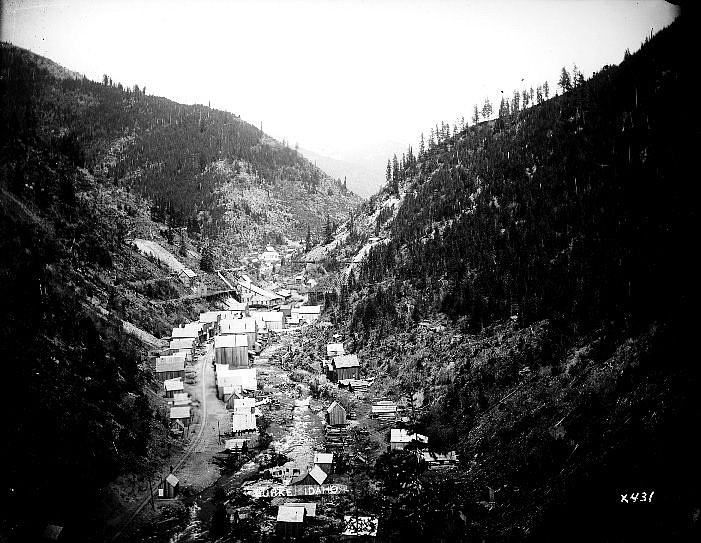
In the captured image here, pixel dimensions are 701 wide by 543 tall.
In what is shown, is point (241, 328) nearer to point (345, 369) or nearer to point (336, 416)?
point (345, 369)

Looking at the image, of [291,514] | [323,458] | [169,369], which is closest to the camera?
[291,514]

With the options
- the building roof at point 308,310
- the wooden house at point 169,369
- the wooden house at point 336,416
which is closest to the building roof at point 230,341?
the wooden house at point 169,369

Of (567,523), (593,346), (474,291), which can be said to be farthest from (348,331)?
(567,523)

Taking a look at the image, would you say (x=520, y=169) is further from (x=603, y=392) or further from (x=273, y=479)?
(x=273, y=479)

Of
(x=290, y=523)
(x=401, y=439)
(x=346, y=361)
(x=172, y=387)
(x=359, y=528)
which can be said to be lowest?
(x=359, y=528)

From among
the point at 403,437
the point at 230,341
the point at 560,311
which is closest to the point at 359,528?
the point at 403,437

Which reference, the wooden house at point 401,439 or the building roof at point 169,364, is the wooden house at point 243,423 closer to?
the building roof at point 169,364

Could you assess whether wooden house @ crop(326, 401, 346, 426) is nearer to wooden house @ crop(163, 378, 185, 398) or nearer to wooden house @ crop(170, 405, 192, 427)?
wooden house @ crop(170, 405, 192, 427)
